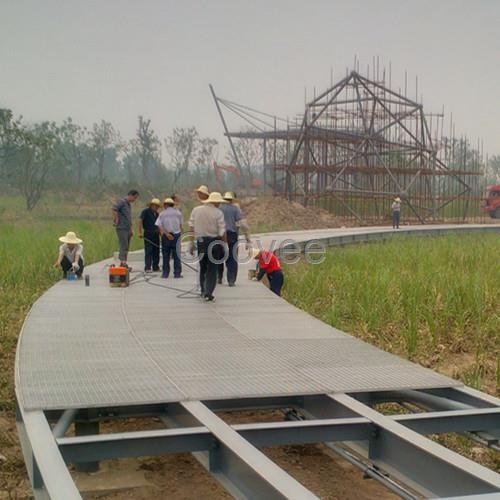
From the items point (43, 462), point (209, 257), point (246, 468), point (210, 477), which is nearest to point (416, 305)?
point (209, 257)

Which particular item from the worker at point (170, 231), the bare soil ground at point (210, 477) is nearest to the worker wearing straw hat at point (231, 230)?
the worker at point (170, 231)

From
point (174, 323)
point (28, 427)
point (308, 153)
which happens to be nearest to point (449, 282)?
point (174, 323)

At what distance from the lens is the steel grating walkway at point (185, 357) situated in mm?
5121

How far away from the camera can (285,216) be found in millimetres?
31844

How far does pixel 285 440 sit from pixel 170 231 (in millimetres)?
8437

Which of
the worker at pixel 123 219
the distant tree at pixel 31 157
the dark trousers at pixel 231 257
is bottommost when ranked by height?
the dark trousers at pixel 231 257

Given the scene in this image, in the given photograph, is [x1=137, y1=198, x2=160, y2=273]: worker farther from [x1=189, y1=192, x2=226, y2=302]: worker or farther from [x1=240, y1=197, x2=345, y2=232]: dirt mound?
[x1=240, y1=197, x2=345, y2=232]: dirt mound

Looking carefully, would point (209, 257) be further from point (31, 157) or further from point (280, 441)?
point (31, 157)

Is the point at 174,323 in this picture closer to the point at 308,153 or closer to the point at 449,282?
the point at 449,282

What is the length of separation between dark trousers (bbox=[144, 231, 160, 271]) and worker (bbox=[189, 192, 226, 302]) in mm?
3462

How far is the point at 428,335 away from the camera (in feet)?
26.9

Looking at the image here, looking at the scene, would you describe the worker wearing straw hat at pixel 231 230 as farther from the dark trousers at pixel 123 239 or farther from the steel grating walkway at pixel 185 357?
the dark trousers at pixel 123 239

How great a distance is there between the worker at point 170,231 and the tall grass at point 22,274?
2025 mm

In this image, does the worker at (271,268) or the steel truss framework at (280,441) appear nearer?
the steel truss framework at (280,441)
